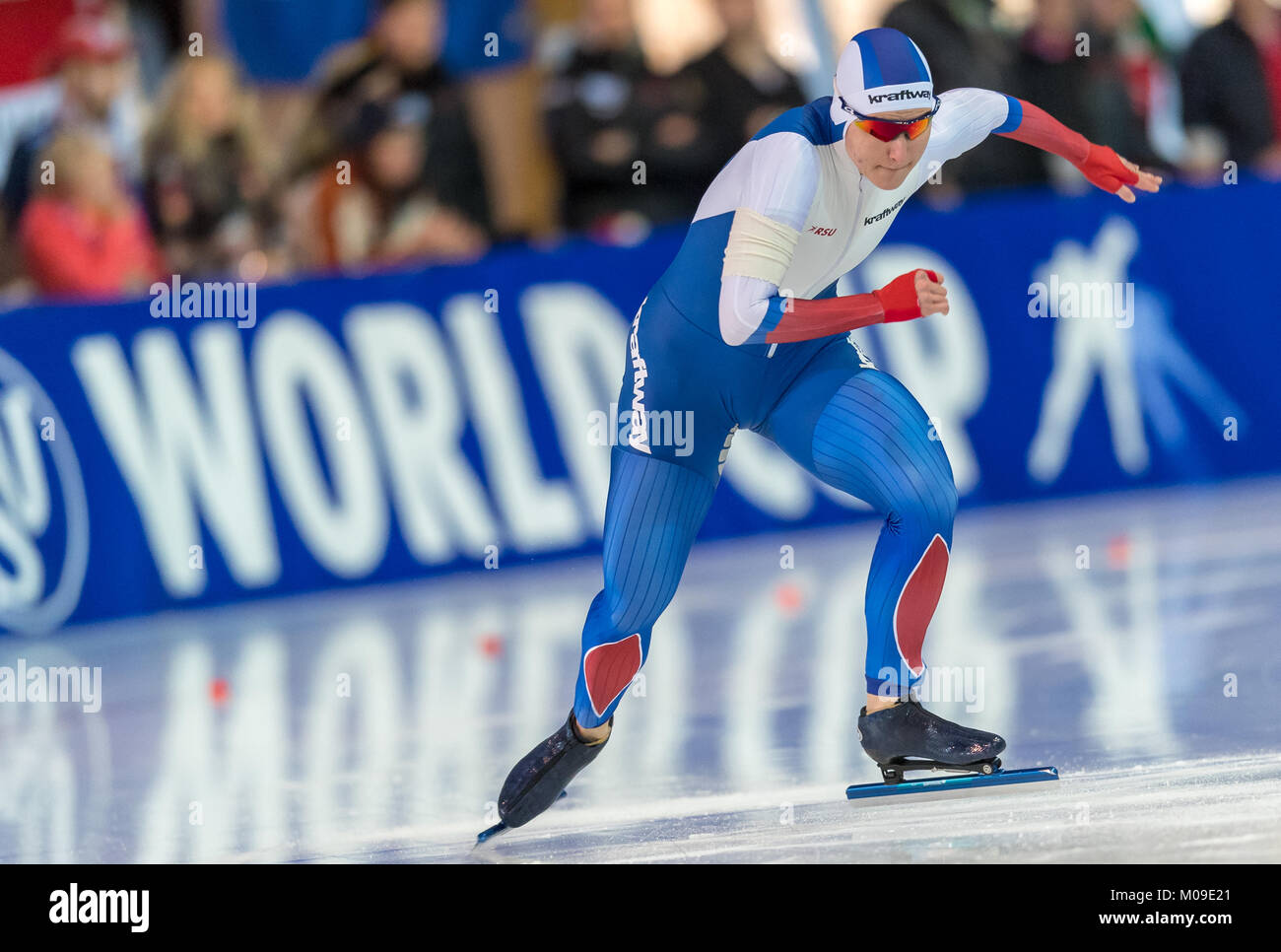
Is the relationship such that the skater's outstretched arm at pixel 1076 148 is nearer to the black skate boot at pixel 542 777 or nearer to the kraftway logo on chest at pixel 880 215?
the kraftway logo on chest at pixel 880 215

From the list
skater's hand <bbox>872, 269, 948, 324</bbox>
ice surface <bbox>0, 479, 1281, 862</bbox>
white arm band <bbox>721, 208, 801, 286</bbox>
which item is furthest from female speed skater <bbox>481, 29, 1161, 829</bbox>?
ice surface <bbox>0, 479, 1281, 862</bbox>

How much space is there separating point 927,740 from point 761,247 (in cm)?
127

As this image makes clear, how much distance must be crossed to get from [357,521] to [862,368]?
450 centimetres

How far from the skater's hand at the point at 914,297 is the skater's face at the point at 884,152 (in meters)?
0.30

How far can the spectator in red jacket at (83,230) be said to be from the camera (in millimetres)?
8500

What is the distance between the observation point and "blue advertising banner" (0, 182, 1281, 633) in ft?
27.5

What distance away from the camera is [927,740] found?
4.63 metres

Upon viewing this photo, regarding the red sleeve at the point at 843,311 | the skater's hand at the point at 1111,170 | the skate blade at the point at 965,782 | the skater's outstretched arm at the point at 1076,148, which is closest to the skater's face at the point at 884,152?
the red sleeve at the point at 843,311

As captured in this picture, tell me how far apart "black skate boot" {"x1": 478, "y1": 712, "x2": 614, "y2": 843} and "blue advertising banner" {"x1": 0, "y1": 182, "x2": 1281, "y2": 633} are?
4008 mm
